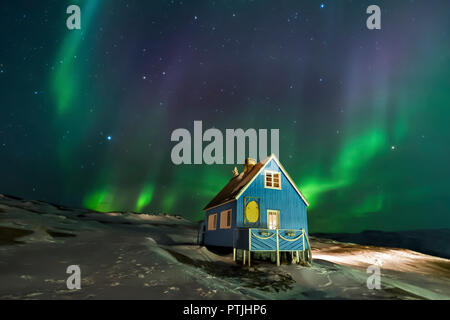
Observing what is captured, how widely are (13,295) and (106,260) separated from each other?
18.1 feet

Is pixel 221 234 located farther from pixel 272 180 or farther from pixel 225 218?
pixel 272 180

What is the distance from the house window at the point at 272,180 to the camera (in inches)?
800

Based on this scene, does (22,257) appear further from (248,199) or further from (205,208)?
(205,208)

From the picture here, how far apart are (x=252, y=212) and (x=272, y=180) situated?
11.0 ft

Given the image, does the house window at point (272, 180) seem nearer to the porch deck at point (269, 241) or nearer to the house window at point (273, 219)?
the house window at point (273, 219)

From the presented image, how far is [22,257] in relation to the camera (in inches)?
531

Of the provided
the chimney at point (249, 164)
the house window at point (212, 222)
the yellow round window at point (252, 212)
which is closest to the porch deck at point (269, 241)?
the yellow round window at point (252, 212)

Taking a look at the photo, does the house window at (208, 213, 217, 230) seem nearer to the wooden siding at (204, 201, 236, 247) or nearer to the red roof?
the wooden siding at (204, 201, 236, 247)

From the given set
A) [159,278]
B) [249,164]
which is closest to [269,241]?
[249,164]

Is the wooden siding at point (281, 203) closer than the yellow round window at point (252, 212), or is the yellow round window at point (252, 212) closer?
the yellow round window at point (252, 212)

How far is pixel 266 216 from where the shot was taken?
19500mm

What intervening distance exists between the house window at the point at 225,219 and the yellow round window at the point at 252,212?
76.4 inches
